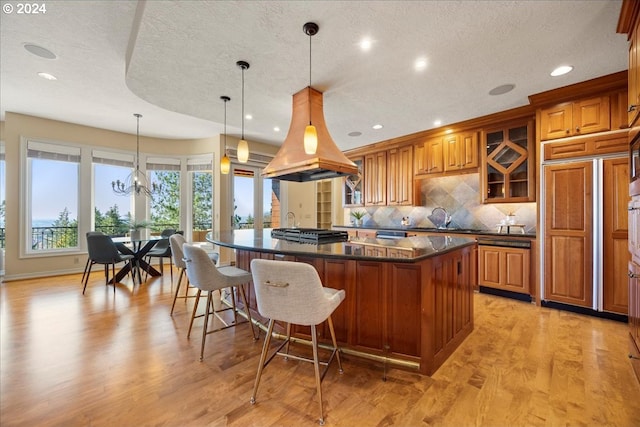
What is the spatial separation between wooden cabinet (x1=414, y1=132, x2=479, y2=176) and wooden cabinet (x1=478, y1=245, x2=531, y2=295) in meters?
1.34

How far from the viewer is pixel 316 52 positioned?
7.68 ft

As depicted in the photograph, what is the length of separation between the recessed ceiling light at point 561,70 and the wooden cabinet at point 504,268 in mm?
2029

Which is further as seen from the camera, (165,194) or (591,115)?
(165,194)

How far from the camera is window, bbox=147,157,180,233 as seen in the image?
591cm

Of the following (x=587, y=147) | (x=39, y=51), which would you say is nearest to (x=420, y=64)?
(x=587, y=147)

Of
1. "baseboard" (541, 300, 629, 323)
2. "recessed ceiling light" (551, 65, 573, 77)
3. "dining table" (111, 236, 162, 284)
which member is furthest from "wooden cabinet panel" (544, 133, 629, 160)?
"dining table" (111, 236, 162, 284)

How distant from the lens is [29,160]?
4688 millimetres

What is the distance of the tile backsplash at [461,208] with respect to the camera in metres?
4.04

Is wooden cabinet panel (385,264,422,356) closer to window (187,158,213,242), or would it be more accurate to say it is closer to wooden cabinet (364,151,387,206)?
wooden cabinet (364,151,387,206)

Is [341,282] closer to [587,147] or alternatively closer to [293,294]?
[293,294]

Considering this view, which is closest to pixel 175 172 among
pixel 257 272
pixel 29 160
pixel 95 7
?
pixel 29 160

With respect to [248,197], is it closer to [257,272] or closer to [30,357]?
[30,357]

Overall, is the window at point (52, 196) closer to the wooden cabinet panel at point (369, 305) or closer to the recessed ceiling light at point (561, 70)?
the wooden cabinet panel at point (369, 305)

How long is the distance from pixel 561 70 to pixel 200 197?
6.27 m
